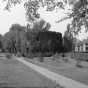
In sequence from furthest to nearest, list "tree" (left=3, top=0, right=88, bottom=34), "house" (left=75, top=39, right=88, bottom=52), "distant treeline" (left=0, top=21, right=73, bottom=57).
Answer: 1. "house" (left=75, top=39, right=88, bottom=52)
2. "distant treeline" (left=0, top=21, right=73, bottom=57)
3. "tree" (left=3, top=0, right=88, bottom=34)

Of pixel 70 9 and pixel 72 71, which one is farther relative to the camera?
pixel 72 71

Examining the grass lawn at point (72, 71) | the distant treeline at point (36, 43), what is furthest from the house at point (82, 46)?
the grass lawn at point (72, 71)

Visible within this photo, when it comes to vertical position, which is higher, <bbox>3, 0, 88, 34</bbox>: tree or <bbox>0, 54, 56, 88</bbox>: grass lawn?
<bbox>3, 0, 88, 34</bbox>: tree

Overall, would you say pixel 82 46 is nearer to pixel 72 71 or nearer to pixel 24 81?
pixel 72 71

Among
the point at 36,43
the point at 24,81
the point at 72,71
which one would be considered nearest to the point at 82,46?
the point at 36,43

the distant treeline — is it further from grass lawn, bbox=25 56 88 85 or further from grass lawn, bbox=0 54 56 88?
grass lawn, bbox=0 54 56 88

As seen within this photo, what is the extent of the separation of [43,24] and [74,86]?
234ft

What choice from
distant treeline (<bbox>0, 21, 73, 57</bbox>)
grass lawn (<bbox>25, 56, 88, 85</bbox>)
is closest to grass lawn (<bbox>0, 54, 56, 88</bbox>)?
grass lawn (<bbox>25, 56, 88, 85</bbox>)

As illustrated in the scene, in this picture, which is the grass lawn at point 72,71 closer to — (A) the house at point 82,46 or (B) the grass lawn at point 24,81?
(B) the grass lawn at point 24,81

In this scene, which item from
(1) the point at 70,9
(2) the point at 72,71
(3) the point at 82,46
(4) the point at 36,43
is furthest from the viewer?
(3) the point at 82,46

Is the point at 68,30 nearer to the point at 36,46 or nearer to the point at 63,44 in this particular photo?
the point at 36,46

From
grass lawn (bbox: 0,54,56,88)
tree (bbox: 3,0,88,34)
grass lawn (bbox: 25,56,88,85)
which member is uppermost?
tree (bbox: 3,0,88,34)

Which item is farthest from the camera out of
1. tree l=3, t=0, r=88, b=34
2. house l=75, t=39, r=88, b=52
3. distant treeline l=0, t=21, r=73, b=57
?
house l=75, t=39, r=88, b=52

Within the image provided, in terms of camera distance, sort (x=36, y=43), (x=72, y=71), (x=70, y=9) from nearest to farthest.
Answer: (x=70, y=9) < (x=72, y=71) < (x=36, y=43)
